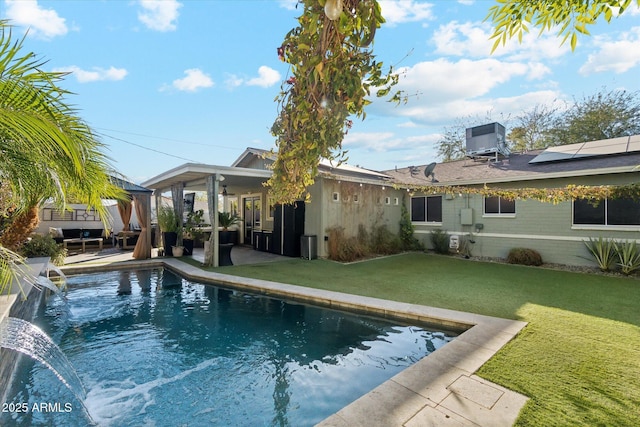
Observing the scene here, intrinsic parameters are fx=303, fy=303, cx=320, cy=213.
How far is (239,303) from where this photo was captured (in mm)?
6207

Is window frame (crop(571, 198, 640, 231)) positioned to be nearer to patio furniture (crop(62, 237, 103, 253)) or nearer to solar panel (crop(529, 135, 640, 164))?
solar panel (crop(529, 135, 640, 164))

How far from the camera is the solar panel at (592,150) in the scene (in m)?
A: 9.70

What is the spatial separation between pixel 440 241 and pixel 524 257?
9.24 feet

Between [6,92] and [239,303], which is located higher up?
[6,92]

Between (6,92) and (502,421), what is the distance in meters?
3.70

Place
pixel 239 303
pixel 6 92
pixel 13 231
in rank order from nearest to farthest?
1. pixel 6 92
2. pixel 13 231
3. pixel 239 303

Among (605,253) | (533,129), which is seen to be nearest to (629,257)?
(605,253)

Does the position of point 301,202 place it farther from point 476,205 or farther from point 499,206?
point 499,206

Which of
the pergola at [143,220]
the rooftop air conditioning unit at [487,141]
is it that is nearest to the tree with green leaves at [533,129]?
the rooftop air conditioning unit at [487,141]

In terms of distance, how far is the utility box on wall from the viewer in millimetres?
11258

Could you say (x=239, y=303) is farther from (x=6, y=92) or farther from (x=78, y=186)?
(x=6, y=92)

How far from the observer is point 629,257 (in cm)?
810

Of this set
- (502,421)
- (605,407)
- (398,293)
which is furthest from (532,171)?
(502,421)

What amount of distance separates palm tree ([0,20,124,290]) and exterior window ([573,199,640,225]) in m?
11.8
